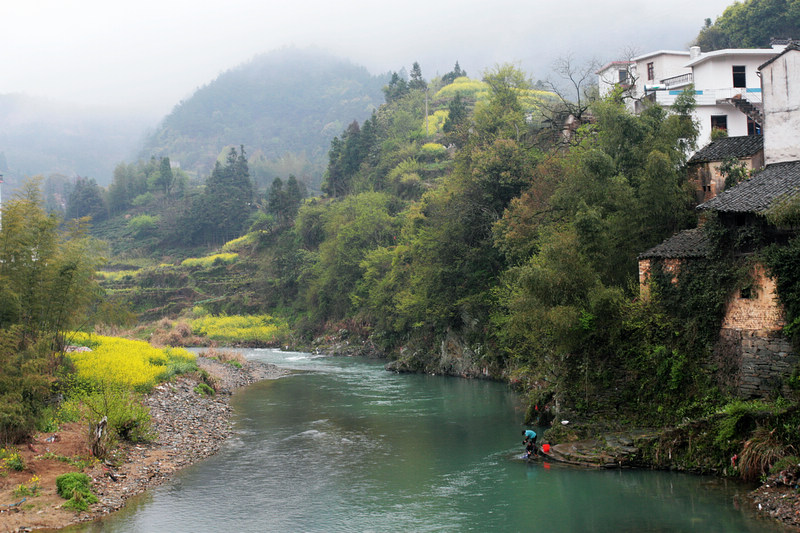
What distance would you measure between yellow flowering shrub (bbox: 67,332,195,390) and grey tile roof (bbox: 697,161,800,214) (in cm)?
2185

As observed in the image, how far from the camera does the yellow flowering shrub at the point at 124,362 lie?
86.1 ft

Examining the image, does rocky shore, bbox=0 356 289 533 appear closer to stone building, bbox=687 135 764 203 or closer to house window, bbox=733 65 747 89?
stone building, bbox=687 135 764 203

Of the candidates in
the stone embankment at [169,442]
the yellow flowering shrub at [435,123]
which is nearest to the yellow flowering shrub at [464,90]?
the yellow flowering shrub at [435,123]

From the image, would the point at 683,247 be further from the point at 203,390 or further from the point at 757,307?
the point at 203,390

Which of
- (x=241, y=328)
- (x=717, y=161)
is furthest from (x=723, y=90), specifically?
(x=241, y=328)

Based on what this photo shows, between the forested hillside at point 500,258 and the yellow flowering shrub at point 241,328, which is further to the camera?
the yellow flowering shrub at point 241,328

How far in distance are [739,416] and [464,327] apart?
23178mm

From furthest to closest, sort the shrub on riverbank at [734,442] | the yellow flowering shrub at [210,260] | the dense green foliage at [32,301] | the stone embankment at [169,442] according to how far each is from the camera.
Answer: the yellow flowering shrub at [210,260]
the dense green foliage at [32,301]
the stone embankment at [169,442]
the shrub on riverbank at [734,442]

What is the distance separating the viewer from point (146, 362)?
109 feet

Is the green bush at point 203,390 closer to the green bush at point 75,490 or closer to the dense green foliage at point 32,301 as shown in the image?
the dense green foliage at point 32,301

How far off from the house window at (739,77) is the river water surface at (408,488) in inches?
840

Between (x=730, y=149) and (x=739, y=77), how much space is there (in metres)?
11.7

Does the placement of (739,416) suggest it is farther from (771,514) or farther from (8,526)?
(8,526)

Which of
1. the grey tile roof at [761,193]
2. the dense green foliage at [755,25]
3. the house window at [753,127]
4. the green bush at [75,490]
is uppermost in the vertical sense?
the dense green foliage at [755,25]
